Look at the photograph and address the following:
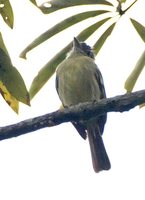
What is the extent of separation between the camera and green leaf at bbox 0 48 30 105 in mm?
2096

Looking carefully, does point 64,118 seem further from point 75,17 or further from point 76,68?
point 76,68

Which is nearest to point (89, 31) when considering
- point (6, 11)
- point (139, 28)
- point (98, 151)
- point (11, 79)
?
point (139, 28)

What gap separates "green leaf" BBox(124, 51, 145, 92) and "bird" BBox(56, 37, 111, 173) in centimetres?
127

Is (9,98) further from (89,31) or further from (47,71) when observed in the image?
(89,31)

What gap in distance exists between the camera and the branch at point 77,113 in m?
2.07

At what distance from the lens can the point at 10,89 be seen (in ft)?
7.04

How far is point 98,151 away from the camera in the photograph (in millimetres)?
4145

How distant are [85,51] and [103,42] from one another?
1870 mm

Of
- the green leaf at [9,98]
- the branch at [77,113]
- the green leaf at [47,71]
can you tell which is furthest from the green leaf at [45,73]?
the branch at [77,113]

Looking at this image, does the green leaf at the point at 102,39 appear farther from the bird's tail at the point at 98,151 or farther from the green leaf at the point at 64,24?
the bird's tail at the point at 98,151

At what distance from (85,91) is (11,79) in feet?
6.40

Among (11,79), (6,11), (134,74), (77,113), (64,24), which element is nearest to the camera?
(11,79)

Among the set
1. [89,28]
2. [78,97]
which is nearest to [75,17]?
[89,28]

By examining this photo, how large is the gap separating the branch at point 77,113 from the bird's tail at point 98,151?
66.8 inches
